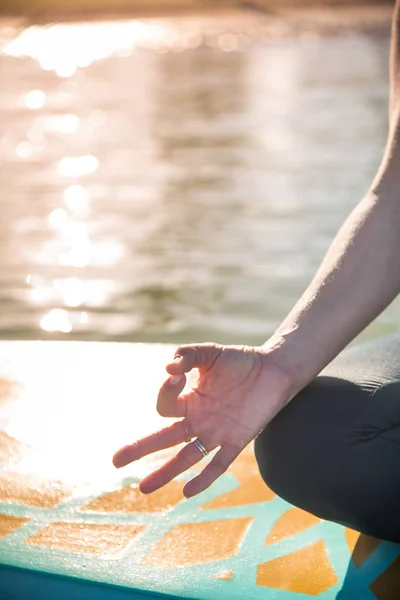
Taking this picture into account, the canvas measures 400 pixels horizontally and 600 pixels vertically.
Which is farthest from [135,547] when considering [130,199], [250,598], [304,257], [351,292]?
[130,199]

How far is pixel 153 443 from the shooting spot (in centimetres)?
113

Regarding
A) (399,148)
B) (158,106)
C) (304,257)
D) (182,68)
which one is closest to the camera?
(399,148)

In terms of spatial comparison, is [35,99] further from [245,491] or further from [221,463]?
[221,463]

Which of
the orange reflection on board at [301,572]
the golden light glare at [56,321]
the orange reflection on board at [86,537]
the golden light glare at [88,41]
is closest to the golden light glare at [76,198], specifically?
the golden light glare at [56,321]

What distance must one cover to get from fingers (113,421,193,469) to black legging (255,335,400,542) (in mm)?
137

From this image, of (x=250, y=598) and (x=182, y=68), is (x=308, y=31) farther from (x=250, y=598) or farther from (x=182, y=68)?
(x=250, y=598)

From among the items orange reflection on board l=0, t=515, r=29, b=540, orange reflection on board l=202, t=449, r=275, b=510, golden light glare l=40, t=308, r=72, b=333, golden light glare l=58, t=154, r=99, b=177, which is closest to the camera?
orange reflection on board l=0, t=515, r=29, b=540

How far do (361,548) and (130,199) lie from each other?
3.55 metres

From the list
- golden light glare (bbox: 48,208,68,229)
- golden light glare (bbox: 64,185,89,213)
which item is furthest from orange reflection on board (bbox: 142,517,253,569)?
golden light glare (bbox: 64,185,89,213)

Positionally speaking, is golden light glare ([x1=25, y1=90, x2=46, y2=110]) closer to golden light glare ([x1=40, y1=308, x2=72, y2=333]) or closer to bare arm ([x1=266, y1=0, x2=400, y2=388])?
golden light glare ([x1=40, y1=308, x2=72, y2=333])

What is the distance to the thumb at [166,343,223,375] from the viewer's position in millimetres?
1094

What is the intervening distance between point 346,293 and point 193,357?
9.5 inches

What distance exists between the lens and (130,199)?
15.5 ft

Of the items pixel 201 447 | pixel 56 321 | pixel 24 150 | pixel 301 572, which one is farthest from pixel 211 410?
pixel 24 150
